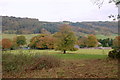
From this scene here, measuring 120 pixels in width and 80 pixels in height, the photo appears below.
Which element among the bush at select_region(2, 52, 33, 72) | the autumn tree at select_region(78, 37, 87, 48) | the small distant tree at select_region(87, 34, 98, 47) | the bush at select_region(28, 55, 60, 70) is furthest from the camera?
the small distant tree at select_region(87, 34, 98, 47)

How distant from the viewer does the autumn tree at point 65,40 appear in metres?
34.6

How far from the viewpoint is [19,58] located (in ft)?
30.2

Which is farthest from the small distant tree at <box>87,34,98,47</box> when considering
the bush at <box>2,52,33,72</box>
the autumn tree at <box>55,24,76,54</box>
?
the bush at <box>2,52,33,72</box>

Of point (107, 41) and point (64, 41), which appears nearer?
point (64, 41)

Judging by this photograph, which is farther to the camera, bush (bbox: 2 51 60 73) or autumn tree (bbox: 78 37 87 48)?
autumn tree (bbox: 78 37 87 48)

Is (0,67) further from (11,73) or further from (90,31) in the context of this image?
(90,31)

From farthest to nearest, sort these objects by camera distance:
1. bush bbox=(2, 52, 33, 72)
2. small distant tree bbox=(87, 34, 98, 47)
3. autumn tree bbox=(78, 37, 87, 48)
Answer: small distant tree bbox=(87, 34, 98, 47) → autumn tree bbox=(78, 37, 87, 48) → bush bbox=(2, 52, 33, 72)

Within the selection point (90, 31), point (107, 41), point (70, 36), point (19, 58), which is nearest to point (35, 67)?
point (19, 58)

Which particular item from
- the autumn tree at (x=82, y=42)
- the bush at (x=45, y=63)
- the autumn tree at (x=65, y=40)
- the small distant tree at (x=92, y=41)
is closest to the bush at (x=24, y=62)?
the bush at (x=45, y=63)

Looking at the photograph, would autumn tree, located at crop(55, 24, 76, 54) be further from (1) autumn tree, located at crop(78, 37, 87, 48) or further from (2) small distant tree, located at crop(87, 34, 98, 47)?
(2) small distant tree, located at crop(87, 34, 98, 47)

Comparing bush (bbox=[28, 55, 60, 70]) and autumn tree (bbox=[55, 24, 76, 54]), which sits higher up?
autumn tree (bbox=[55, 24, 76, 54])

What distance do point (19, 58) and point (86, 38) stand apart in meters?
38.2

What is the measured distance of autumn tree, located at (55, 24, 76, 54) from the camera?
34625 millimetres

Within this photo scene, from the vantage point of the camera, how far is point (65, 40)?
3491 centimetres
